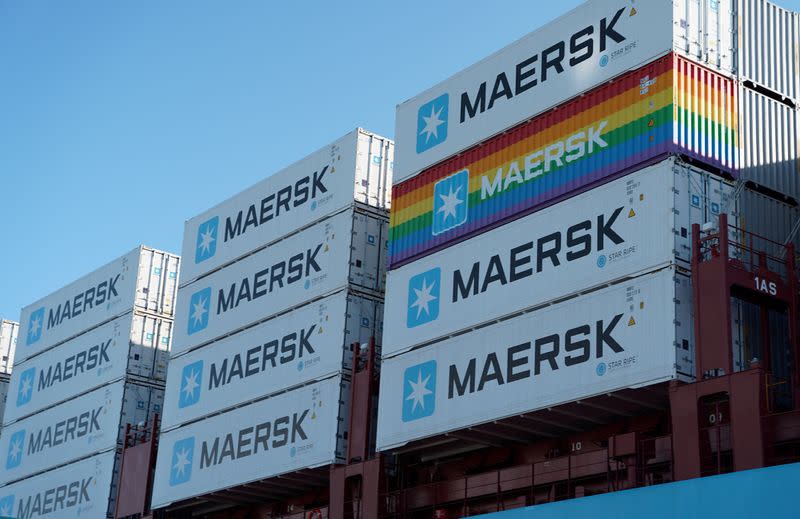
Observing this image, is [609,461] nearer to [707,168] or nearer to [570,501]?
[570,501]

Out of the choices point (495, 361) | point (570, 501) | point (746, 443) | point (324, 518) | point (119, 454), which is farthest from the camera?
point (119, 454)

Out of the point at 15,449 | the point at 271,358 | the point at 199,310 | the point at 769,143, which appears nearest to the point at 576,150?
the point at 769,143

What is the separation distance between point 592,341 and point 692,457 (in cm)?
334

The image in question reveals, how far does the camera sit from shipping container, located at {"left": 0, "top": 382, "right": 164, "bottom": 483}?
137 feet

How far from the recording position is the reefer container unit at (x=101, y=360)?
42656mm

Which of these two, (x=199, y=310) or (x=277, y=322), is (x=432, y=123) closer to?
(x=277, y=322)

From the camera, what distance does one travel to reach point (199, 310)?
37906 mm

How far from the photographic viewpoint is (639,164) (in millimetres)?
24234

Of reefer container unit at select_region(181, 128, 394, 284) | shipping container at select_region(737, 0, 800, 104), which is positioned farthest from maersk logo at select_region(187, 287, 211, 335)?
shipping container at select_region(737, 0, 800, 104)

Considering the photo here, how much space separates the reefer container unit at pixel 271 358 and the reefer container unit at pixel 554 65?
4139 mm

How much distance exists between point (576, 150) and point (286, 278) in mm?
11296

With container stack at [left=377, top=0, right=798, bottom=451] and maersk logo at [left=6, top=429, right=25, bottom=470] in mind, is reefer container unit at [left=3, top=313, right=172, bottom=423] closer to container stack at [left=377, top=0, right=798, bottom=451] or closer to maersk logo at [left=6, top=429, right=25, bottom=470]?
maersk logo at [left=6, top=429, right=25, bottom=470]

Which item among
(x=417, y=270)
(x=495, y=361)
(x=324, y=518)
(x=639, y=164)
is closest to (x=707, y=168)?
(x=639, y=164)

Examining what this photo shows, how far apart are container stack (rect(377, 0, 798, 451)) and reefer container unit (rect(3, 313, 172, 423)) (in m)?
15.5
